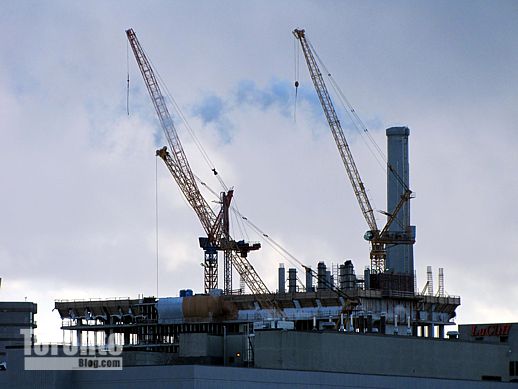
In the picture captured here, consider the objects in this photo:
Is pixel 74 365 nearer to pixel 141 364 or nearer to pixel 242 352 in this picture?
pixel 141 364

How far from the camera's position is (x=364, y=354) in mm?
186750

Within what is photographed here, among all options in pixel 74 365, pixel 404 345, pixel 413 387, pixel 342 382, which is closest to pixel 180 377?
pixel 74 365

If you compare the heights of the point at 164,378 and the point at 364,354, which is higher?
the point at 364,354

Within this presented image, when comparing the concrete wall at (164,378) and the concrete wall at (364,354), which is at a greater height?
the concrete wall at (364,354)

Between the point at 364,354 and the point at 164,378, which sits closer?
the point at 164,378

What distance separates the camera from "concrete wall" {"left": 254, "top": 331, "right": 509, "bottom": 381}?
178m

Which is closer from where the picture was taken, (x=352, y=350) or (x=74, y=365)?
(x=74, y=365)

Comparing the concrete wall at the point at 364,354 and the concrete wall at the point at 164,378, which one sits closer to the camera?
the concrete wall at the point at 164,378

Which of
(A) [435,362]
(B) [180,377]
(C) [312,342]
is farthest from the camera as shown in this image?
(A) [435,362]

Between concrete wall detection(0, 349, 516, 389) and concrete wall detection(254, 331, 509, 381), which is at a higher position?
concrete wall detection(254, 331, 509, 381)

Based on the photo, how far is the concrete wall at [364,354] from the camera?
17762 centimetres

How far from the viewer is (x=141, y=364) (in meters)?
170

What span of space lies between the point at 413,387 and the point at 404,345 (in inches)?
724

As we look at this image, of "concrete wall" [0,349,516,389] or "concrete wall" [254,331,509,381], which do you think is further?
"concrete wall" [254,331,509,381]
